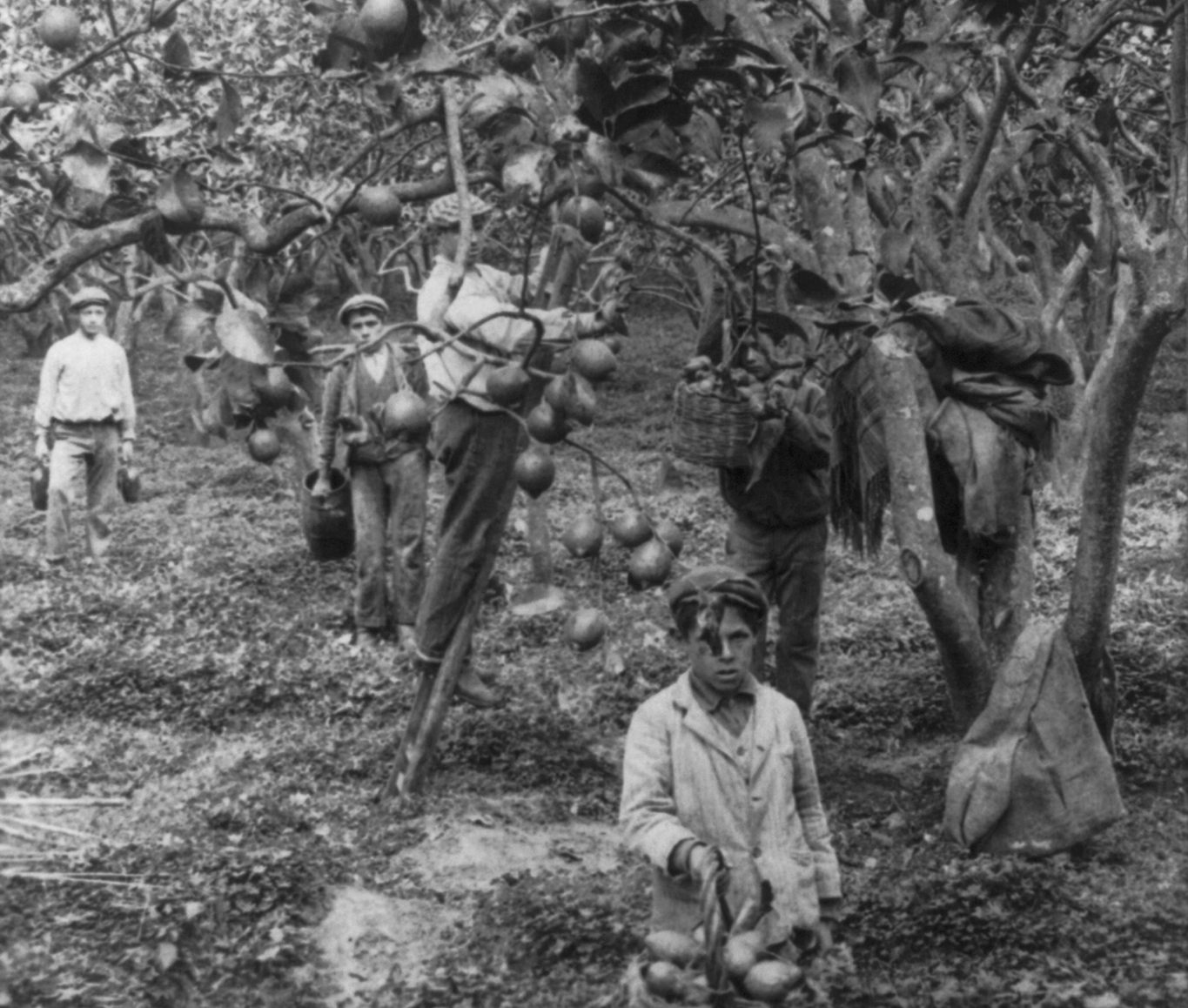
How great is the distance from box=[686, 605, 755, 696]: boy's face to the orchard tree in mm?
817

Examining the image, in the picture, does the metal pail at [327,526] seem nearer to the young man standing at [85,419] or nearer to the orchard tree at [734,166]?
the orchard tree at [734,166]

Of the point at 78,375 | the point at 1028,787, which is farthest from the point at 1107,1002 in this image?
the point at 78,375

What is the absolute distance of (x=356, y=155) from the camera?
357 centimetres

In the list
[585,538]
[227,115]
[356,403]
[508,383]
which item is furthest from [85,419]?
[508,383]

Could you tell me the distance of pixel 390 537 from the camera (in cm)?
958

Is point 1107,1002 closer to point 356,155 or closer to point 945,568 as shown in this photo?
point 945,568

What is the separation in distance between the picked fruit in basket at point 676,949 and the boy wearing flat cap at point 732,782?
76 centimetres

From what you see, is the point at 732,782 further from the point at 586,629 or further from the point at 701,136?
the point at 701,136

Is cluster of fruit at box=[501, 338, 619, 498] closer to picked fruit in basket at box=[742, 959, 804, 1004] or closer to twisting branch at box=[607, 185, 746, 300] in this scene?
twisting branch at box=[607, 185, 746, 300]

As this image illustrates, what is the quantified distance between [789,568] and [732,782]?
307 centimetres

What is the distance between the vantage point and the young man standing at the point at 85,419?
11750mm

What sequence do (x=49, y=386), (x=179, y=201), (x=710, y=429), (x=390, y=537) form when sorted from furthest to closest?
1. (x=49, y=386)
2. (x=390, y=537)
3. (x=710, y=429)
4. (x=179, y=201)

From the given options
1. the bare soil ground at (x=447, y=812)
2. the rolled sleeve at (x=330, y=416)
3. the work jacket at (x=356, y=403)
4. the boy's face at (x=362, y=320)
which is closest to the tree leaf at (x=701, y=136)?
the bare soil ground at (x=447, y=812)

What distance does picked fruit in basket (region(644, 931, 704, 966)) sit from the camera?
3.17 meters
